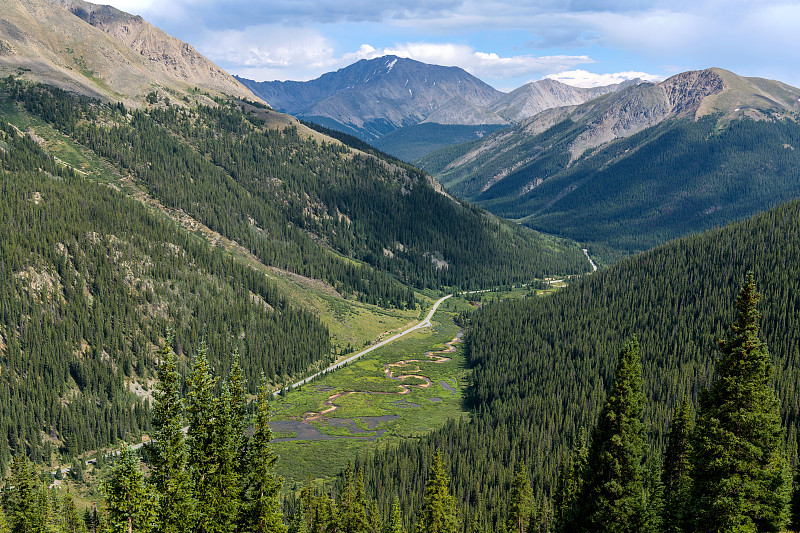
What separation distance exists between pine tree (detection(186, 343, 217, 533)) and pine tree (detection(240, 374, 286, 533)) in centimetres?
341

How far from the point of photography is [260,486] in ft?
159

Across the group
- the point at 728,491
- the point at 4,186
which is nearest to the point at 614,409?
the point at 728,491

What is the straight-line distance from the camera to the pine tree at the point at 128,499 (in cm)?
3888

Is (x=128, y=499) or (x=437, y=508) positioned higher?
(x=128, y=499)

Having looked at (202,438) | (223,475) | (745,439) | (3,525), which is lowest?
(3,525)

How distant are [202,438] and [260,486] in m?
6.65

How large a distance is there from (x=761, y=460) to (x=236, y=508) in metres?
38.6

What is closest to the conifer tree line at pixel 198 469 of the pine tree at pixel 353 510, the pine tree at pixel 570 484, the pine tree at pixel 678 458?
→ the pine tree at pixel 353 510

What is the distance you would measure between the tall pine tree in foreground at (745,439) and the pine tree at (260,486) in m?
32.8

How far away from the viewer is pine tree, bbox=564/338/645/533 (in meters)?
46.8

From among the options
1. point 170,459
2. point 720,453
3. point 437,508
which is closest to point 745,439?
point 720,453

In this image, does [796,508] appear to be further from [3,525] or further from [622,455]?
[3,525]

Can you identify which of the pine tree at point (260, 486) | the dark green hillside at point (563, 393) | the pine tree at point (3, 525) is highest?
the pine tree at point (260, 486)

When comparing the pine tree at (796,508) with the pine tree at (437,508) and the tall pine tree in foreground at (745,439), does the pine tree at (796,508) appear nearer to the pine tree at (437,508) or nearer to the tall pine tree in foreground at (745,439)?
the tall pine tree in foreground at (745,439)
